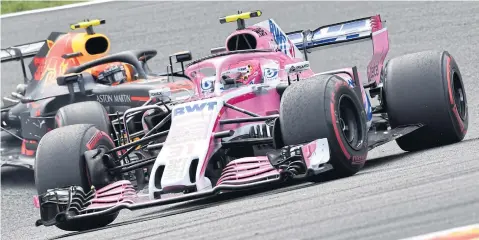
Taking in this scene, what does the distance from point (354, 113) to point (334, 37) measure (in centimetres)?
259

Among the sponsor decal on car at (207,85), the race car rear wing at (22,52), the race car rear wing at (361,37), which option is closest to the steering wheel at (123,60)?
the race car rear wing at (22,52)

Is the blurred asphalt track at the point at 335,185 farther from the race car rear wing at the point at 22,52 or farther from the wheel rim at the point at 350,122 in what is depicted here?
the race car rear wing at the point at 22,52

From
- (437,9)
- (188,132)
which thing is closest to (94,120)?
(188,132)

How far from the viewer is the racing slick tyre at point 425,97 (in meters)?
10.3

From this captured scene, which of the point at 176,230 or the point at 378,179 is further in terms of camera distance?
the point at 378,179

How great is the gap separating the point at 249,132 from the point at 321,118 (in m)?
1.04

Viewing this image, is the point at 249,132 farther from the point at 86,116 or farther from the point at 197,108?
the point at 86,116

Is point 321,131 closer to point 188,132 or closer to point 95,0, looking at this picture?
point 188,132

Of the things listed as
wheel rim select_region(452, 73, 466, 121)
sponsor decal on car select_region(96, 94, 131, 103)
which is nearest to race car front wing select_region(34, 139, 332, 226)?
wheel rim select_region(452, 73, 466, 121)

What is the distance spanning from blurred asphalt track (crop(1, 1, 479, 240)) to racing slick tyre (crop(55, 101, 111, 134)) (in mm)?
879

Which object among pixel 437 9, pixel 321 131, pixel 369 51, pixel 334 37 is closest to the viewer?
pixel 321 131

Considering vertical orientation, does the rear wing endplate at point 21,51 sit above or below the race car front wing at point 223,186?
above

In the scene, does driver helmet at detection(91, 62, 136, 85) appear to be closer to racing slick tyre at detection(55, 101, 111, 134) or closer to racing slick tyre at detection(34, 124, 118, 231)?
racing slick tyre at detection(55, 101, 111, 134)

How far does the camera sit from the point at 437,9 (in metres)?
18.9
